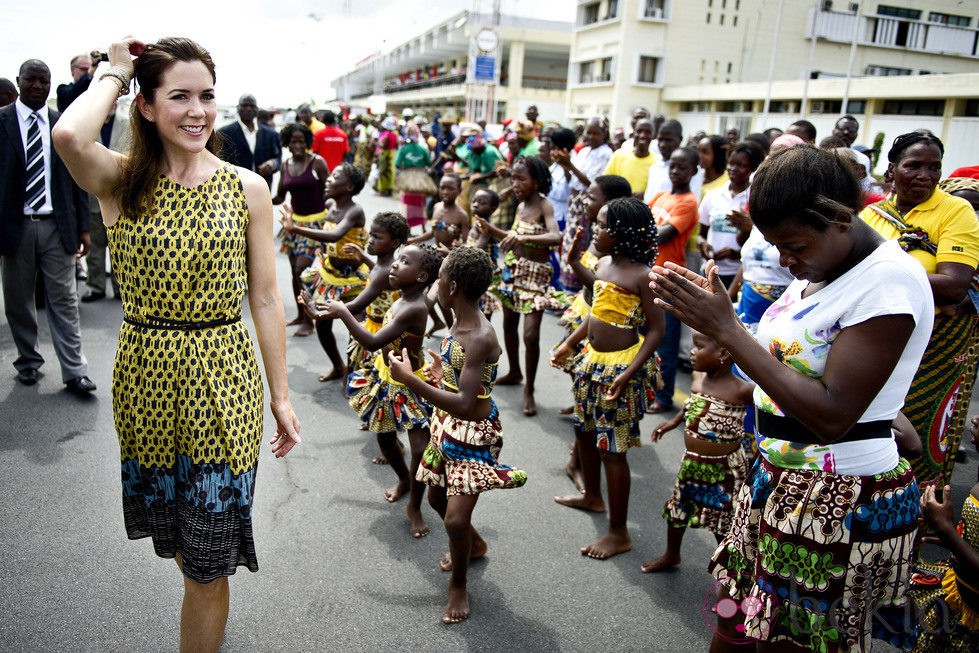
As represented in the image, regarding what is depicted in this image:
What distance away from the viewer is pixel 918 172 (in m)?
3.40

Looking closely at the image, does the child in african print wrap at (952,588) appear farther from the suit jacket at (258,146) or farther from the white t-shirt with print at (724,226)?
the suit jacket at (258,146)

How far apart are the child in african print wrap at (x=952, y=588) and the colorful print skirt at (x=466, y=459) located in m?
1.57

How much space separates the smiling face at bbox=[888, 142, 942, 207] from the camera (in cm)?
338

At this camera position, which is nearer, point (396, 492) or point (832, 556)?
point (832, 556)

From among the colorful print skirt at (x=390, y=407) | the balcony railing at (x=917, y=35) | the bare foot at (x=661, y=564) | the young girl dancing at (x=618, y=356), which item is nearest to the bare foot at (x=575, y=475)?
the young girl dancing at (x=618, y=356)

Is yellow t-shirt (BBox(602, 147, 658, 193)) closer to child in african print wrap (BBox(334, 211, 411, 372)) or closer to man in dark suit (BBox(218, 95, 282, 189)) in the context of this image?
child in african print wrap (BBox(334, 211, 411, 372))

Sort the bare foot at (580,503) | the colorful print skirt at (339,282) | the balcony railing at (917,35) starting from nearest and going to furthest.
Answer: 1. the bare foot at (580,503)
2. the colorful print skirt at (339,282)
3. the balcony railing at (917,35)

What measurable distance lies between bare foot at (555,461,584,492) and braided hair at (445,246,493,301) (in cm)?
156

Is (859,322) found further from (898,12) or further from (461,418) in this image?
(898,12)

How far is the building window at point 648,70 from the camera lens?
3422cm

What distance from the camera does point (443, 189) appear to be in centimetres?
675

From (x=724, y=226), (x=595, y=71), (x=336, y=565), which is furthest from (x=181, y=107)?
(x=595, y=71)

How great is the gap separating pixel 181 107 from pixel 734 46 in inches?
1515

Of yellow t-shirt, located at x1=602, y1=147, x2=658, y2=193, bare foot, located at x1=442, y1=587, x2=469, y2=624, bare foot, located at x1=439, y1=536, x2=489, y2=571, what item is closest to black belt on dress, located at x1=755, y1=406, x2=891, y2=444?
bare foot, located at x1=442, y1=587, x2=469, y2=624
